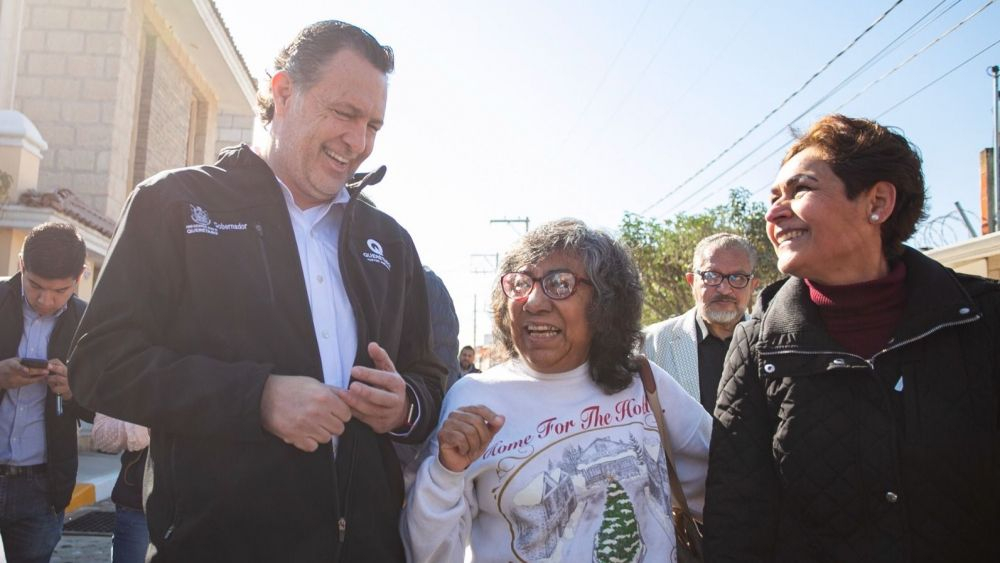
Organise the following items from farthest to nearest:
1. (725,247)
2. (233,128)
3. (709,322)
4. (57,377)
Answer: (233,128)
(725,247)
(709,322)
(57,377)

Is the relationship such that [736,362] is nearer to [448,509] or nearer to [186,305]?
[448,509]

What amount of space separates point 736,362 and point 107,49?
12209 mm

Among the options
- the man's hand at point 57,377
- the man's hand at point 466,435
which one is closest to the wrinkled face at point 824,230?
the man's hand at point 466,435

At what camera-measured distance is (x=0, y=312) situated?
13.7 ft

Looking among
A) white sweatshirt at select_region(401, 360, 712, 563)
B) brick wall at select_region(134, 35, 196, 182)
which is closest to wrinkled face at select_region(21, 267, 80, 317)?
white sweatshirt at select_region(401, 360, 712, 563)

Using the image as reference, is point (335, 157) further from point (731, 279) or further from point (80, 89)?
point (80, 89)

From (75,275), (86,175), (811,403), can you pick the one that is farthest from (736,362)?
(86,175)

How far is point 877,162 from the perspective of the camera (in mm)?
2520

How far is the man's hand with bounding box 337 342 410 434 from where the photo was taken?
6.72ft

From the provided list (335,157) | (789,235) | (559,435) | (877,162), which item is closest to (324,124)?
(335,157)

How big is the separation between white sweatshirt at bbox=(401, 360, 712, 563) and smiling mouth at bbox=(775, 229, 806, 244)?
2.32ft

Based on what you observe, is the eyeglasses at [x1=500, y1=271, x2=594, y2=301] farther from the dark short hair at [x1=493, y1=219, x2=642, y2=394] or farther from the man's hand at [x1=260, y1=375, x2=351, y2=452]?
the man's hand at [x1=260, y1=375, x2=351, y2=452]

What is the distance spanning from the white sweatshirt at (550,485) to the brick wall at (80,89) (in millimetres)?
11231

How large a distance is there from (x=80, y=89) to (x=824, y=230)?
40.7 ft
